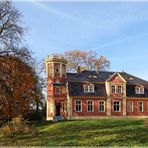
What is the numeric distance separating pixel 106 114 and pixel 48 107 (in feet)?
31.4

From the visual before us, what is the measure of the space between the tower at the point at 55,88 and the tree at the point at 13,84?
2861 centimetres

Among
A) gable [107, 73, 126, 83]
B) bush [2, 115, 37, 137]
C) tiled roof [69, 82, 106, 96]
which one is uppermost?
gable [107, 73, 126, 83]

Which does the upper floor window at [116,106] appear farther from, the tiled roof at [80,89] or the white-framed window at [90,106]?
the white-framed window at [90,106]

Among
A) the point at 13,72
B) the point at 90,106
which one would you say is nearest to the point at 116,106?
the point at 90,106

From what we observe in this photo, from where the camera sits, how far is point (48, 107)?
205 feet

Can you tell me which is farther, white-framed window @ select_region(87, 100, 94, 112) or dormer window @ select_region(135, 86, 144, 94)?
dormer window @ select_region(135, 86, 144, 94)

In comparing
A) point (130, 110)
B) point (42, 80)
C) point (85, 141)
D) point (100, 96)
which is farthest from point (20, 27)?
point (130, 110)

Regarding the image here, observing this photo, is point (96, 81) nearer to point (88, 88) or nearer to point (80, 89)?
point (88, 88)

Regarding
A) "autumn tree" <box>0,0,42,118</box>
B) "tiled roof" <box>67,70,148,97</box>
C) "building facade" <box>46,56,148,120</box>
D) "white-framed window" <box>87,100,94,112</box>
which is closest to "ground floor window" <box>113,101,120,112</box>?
"building facade" <box>46,56,148,120</box>

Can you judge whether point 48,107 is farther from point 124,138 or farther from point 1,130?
point 124,138

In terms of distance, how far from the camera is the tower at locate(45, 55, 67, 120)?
61.8 metres

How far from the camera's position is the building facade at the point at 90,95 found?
61656 mm

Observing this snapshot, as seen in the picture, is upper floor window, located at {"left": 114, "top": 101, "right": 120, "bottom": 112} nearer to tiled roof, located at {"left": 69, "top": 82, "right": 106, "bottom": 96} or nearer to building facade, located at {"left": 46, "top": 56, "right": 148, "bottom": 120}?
building facade, located at {"left": 46, "top": 56, "right": 148, "bottom": 120}

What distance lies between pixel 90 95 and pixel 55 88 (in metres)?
5.80
